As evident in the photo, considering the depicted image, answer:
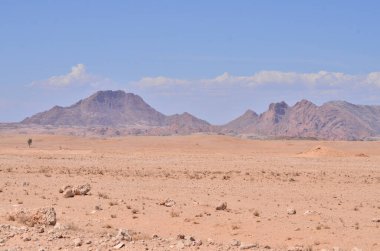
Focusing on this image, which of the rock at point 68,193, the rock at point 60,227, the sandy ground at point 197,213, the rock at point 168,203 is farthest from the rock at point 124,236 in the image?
the rock at point 68,193

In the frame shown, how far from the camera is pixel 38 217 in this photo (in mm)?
15555

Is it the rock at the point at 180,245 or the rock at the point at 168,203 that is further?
the rock at the point at 168,203

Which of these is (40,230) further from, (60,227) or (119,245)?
(119,245)

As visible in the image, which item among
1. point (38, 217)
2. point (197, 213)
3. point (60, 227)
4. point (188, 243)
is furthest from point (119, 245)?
point (197, 213)

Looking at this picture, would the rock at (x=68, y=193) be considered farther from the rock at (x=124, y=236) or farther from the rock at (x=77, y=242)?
the rock at (x=77, y=242)

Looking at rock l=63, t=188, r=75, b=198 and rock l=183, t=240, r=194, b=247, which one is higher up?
rock l=63, t=188, r=75, b=198

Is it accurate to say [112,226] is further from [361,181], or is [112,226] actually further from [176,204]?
[361,181]

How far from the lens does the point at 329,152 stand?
222 ft

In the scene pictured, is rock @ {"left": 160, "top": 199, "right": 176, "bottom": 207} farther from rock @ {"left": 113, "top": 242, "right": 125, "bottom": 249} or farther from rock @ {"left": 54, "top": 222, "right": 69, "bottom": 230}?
rock @ {"left": 113, "top": 242, "right": 125, "bottom": 249}

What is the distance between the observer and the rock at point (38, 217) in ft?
50.6

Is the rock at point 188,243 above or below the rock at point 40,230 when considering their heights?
below

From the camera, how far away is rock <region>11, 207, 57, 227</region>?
50.6 ft

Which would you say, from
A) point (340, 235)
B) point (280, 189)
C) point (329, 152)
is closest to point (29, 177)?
point (280, 189)

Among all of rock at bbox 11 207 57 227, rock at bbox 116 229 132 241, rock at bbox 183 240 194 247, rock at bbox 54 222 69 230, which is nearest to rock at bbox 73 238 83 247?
rock at bbox 116 229 132 241
